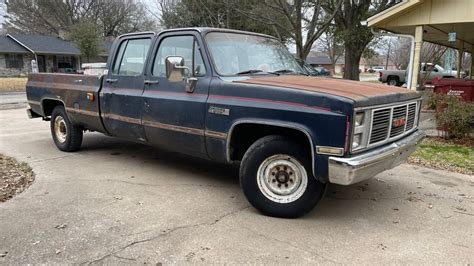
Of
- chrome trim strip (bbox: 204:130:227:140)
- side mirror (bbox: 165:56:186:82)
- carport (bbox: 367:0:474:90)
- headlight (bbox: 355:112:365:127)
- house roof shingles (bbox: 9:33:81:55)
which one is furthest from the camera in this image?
house roof shingles (bbox: 9:33:81:55)

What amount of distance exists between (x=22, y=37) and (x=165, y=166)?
43.7m

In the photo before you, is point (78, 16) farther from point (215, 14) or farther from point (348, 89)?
point (348, 89)

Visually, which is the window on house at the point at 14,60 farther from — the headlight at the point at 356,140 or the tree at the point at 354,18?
the headlight at the point at 356,140

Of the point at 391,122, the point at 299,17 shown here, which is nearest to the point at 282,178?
the point at 391,122

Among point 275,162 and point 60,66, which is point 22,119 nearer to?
point 275,162

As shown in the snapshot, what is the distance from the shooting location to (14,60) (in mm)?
41219

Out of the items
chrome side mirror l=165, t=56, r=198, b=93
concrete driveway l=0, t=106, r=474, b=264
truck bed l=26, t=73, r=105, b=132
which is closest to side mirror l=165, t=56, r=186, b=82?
chrome side mirror l=165, t=56, r=198, b=93

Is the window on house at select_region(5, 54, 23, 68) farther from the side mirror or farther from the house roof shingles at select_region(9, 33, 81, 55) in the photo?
the side mirror

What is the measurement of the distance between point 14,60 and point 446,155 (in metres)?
43.5

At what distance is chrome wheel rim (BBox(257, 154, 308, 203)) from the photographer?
418cm

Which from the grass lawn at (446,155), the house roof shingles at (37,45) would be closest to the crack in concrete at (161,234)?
the grass lawn at (446,155)

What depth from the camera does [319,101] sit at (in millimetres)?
3816

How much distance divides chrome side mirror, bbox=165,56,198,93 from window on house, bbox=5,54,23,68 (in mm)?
42476

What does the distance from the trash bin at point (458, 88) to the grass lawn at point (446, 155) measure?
12.4 feet
